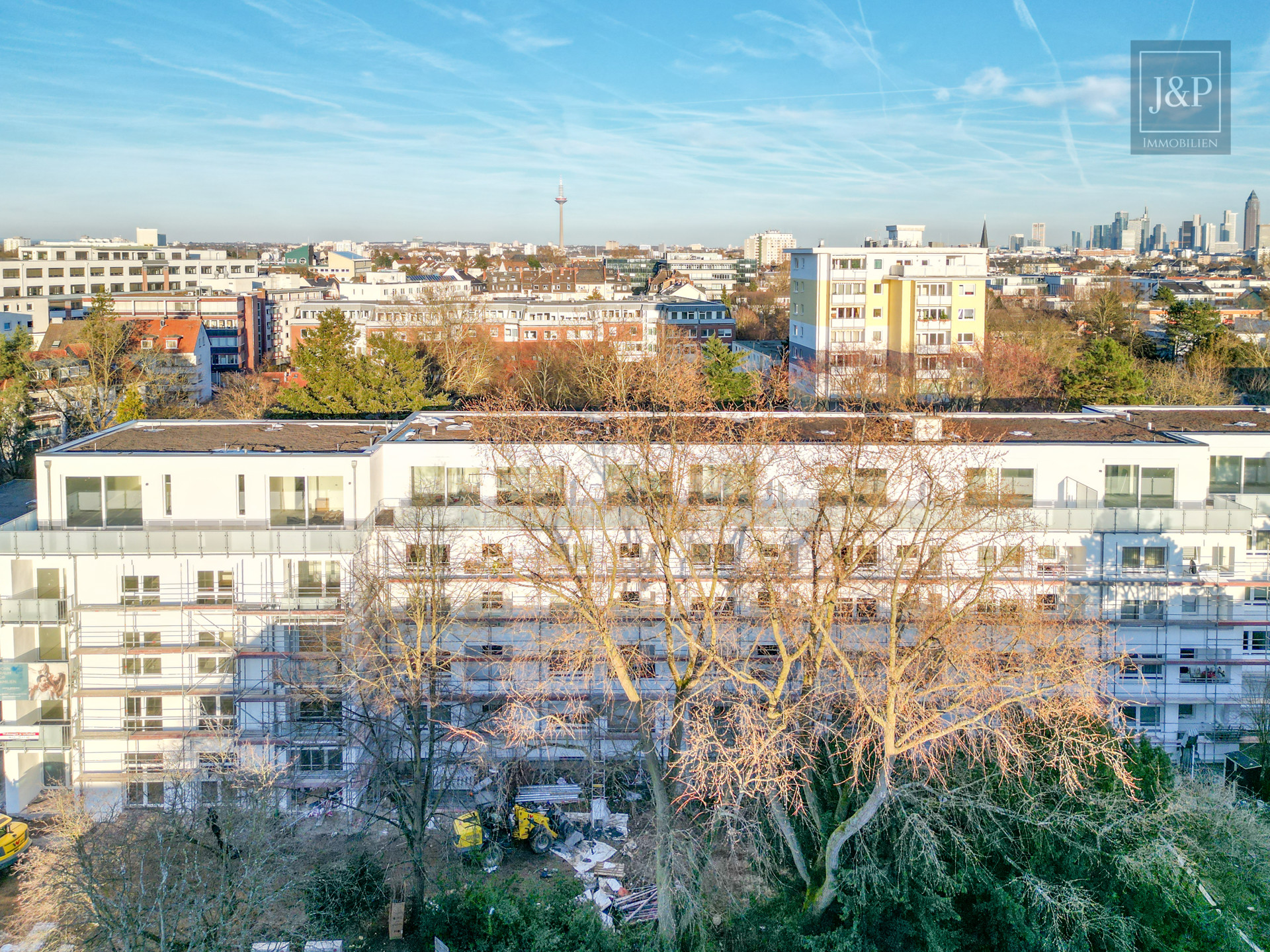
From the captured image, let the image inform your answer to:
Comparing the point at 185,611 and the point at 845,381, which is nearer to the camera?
the point at 185,611

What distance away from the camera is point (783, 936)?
1535 centimetres

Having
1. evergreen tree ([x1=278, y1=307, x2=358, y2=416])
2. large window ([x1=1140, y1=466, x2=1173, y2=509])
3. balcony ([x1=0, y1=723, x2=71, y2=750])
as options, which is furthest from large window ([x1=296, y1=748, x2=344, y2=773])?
large window ([x1=1140, y1=466, x2=1173, y2=509])

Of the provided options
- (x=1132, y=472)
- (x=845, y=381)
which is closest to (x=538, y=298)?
(x=845, y=381)

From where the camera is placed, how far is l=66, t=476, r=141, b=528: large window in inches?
821

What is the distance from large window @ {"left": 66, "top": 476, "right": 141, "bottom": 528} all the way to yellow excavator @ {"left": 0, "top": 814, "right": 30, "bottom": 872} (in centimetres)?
553

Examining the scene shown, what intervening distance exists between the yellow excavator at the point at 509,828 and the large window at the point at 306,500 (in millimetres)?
6228

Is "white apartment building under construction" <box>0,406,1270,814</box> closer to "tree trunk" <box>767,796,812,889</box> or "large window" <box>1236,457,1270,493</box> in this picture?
"large window" <box>1236,457,1270,493</box>

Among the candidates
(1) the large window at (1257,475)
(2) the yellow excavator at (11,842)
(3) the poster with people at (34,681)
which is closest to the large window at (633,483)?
(3) the poster with people at (34,681)

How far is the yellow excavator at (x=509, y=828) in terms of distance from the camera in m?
18.9

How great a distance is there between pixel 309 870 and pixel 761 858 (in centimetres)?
715

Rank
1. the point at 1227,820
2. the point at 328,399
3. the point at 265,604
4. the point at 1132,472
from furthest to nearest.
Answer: the point at 328,399 → the point at 1132,472 → the point at 265,604 → the point at 1227,820

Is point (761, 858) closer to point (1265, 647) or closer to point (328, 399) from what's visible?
point (1265, 647)

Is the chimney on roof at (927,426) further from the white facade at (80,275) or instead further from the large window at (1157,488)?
the white facade at (80,275)

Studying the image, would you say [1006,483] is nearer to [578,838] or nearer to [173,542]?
[578,838]
